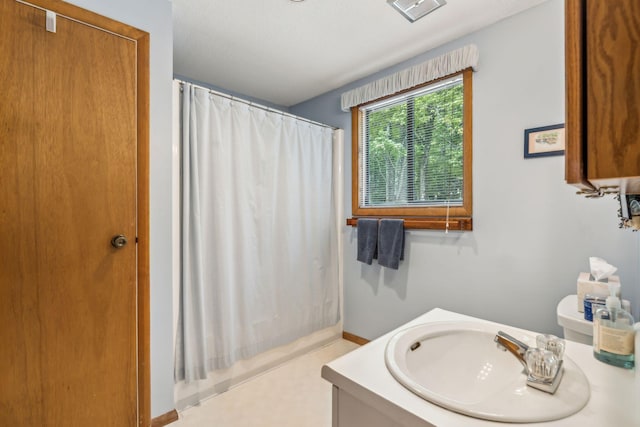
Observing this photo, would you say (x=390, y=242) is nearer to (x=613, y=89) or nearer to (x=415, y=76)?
(x=415, y=76)

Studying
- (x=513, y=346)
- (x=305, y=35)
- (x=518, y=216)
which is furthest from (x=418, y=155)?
(x=513, y=346)

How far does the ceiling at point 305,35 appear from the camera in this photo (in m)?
1.66

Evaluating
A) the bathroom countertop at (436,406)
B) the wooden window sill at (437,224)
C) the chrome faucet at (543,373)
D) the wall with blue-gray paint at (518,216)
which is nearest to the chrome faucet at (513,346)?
the chrome faucet at (543,373)

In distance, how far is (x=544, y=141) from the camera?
1.63 meters

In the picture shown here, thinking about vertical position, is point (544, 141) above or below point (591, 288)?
Answer: above

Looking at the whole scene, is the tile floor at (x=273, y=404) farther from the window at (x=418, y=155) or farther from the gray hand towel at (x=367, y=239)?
the window at (x=418, y=155)

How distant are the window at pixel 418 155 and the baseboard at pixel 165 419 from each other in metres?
1.82

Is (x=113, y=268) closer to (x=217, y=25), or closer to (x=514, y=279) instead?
(x=217, y=25)

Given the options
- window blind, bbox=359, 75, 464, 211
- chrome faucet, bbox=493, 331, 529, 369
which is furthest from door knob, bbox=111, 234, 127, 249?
window blind, bbox=359, 75, 464, 211

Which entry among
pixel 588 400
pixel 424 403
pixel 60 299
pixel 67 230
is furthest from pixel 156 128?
pixel 588 400

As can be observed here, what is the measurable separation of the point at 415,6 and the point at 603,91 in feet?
5.31

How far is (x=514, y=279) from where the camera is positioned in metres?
1.76

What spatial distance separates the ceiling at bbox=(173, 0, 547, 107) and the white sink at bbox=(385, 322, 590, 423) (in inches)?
65.4

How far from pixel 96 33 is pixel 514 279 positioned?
2.51 meters
